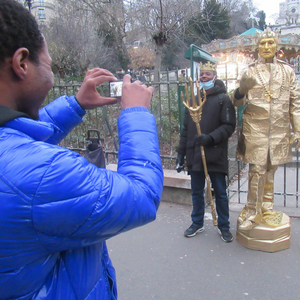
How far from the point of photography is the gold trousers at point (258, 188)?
118 inches

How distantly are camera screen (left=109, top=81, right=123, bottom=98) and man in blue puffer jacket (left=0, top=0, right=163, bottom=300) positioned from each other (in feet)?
0.59

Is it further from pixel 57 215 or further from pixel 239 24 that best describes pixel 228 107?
pixel 239 24

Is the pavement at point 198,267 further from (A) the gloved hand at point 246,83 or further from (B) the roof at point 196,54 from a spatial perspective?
(B) the roof at point 196,54

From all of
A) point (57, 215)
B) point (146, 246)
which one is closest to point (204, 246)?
point (146, 246)

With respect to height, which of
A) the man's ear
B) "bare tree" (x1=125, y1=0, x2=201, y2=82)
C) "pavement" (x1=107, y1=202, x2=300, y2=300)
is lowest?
"pavement" (x1=107, y1=202, x2=300, y2=300)

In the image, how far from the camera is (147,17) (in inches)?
362

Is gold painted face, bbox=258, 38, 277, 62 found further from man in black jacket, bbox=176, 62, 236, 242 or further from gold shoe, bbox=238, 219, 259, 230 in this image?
gold shoe, bbox=238, 219, 259, 230

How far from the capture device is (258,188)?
301 centimetres

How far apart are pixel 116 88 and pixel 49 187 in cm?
63

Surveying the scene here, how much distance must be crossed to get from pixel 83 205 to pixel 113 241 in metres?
2.72

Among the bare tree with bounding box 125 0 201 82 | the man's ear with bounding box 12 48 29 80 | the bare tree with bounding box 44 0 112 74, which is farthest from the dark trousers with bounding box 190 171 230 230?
the bare tree with bounding box 44 0 112 74

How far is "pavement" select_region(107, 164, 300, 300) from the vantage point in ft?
7.88

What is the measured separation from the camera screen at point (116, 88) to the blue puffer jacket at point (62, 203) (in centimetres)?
25

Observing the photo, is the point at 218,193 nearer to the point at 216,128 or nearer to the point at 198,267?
the point at 216,128
